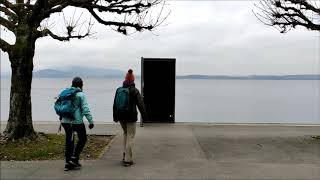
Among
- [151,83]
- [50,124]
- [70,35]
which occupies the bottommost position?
[50,124]

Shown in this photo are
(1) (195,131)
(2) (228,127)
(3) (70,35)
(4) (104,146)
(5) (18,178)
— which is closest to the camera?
(5) (18,178)

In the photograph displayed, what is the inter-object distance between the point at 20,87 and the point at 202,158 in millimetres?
4316

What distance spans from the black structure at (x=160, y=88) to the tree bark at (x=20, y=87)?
5644 mm

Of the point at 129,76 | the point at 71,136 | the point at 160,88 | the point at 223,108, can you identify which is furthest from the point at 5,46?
the point at 223,108

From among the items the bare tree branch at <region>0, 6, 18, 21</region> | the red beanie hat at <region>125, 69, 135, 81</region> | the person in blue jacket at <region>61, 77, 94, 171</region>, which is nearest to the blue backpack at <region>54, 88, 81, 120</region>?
the person in blue jacket at <region>61, 77, 94, 171</region>

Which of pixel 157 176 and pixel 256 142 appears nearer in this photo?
pixel 157 176

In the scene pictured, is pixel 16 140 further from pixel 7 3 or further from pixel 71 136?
pixel 7 3

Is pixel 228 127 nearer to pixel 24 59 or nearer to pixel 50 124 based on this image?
pixel 50 124

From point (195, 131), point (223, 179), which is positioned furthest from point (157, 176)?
point (195, 131)

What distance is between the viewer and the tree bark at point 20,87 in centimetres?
1191

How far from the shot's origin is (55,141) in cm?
1227

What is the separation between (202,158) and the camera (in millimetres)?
10492

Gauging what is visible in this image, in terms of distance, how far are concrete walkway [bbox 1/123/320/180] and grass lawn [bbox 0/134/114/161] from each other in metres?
0.32

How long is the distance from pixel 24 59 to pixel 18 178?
13.1 ft
